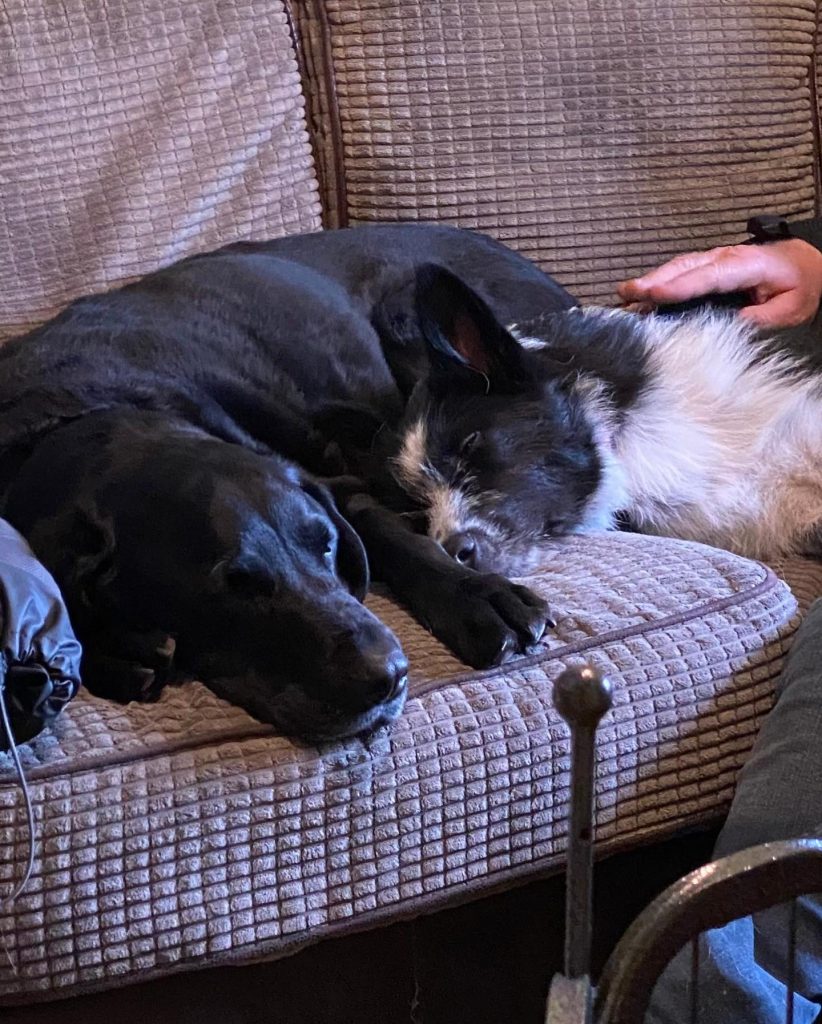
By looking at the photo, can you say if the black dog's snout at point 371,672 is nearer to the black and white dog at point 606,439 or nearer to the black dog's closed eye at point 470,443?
the black and white dog at point 606,439

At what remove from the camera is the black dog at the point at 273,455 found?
121cm

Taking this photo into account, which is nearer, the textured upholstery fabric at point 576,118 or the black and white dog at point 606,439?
the black and white dog at point 606,439

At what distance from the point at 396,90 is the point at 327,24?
179mm

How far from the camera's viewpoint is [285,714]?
3.85 feet

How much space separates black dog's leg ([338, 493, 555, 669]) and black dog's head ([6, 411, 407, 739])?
0.12 metres

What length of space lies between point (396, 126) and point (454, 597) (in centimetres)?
115

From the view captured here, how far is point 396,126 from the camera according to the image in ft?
7.13

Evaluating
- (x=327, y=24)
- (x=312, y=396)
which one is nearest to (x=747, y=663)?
(x=312, y=396)

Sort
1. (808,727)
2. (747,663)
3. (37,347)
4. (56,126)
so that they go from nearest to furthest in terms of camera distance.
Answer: (808,727), (747,663), (37,347), (56,126)

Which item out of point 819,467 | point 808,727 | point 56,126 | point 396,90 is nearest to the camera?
point 808,727

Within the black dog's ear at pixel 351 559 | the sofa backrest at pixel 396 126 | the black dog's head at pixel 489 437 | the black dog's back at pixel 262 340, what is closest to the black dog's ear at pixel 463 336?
the black dog's head at pixel 489 437

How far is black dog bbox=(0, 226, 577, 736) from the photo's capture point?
3.98ft

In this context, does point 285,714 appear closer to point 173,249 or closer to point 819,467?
point 819,467

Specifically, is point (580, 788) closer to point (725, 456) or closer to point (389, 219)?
point (725, 456)
